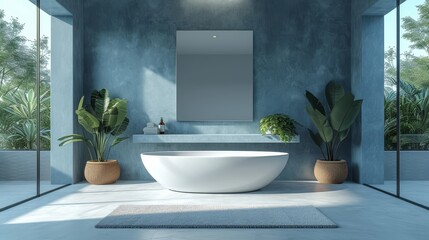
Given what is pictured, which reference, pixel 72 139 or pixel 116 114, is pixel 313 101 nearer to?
pixel 116 114

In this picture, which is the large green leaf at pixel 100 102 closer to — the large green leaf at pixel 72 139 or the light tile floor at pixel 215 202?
the large green leaf at pixel 72 139

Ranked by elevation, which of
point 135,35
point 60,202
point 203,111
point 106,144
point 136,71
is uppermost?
point 135,35

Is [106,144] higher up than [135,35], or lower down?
lower down

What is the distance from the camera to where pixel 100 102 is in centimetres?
638

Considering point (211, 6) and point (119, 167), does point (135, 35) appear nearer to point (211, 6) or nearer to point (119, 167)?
point (211, 6)

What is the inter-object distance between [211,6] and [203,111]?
1415mm

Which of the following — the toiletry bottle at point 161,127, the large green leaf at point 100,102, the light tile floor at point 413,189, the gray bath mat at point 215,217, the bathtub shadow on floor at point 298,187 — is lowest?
the light tile floor at point 413,189

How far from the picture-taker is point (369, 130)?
20.9 ft

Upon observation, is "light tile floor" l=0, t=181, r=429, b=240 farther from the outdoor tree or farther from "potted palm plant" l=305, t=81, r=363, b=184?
the outdoor tree

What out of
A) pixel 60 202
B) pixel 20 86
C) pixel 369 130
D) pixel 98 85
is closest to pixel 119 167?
pixel 98 85

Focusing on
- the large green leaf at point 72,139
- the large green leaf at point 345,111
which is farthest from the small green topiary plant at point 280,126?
the large green leaf at point 72,139

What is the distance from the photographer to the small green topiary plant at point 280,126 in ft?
20.6

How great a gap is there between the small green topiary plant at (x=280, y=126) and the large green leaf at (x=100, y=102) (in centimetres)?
200

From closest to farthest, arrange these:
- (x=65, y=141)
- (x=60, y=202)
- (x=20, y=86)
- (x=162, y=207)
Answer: (x=162, y=207)
(x=60, y=202)
(x=65, y=141)
(x=20, y=86)
